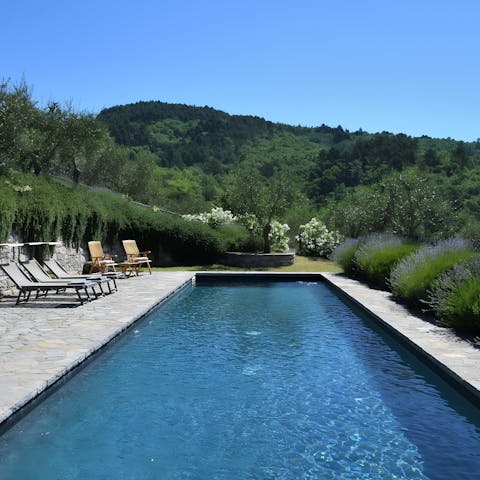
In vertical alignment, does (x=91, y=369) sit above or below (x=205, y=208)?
below

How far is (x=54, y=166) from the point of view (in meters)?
29.9

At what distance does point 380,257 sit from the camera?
13.5 m

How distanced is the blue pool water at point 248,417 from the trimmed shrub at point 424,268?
209 cm

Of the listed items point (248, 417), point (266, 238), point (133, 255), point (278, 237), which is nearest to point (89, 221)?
point (133, 255)

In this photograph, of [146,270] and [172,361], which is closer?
[172,361]

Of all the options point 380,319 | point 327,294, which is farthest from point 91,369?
point 327,294

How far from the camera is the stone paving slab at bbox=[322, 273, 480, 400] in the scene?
5.42 metres

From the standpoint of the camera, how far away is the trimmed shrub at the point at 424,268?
9594mm

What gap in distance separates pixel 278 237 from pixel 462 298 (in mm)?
13337

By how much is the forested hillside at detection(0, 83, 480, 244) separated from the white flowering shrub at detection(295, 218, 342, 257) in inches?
53.8

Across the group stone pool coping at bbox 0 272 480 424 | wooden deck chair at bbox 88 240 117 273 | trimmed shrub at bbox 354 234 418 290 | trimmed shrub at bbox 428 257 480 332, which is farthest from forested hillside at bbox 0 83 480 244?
trimmed shrub at bbox 428 257 480 332

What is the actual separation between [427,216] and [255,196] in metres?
8.91

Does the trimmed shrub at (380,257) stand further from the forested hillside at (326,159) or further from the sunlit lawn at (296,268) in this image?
the forested hillside at (326,159)

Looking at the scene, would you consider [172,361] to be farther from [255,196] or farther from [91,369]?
[255,196]
